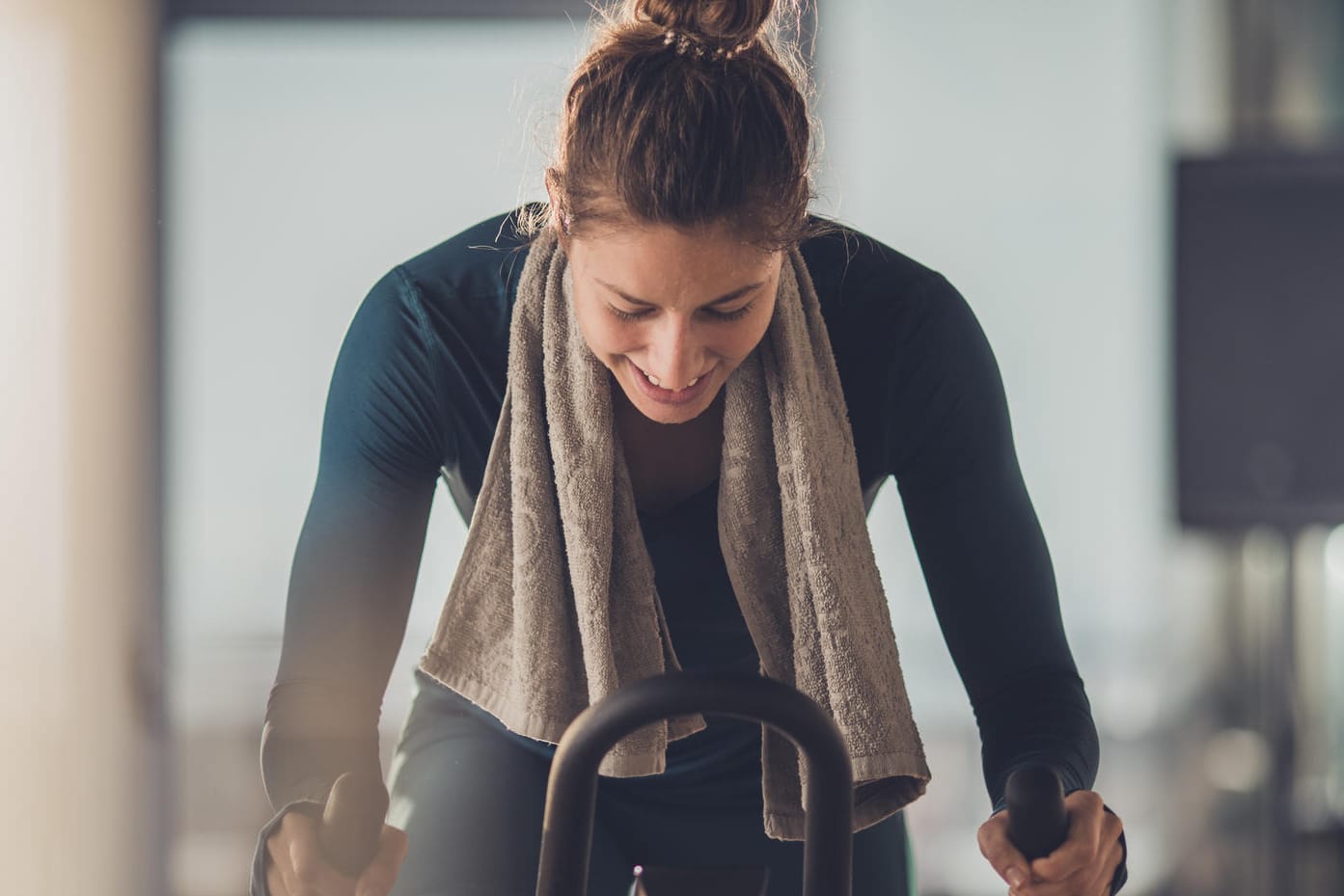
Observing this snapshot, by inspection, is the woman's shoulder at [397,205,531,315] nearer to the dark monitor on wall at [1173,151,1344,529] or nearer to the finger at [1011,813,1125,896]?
the finger at [1011,813,1125,896]

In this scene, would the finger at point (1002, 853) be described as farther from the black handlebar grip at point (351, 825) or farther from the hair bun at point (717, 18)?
the hair bun at point (717, 18)

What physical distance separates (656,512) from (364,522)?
0.19 meters

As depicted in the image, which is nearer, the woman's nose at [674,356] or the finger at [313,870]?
the finger at [313,870]

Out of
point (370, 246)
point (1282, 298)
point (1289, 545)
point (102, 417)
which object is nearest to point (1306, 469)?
point (1289, 545)

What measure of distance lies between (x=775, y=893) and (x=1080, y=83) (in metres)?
1.77

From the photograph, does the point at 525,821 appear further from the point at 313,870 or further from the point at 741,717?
the point at 741,717

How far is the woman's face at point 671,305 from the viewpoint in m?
0.69

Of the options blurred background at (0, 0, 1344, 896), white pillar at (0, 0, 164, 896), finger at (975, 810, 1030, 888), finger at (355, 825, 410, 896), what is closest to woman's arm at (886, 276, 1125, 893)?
finger at (975, 810, 1030, 888)

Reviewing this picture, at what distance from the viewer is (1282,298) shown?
188cm

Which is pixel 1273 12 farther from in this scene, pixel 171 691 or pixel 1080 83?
pixel 171 691

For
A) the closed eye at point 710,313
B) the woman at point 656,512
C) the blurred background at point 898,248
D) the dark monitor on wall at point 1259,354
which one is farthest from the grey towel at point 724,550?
the dark monitor on wall at point 1259,354

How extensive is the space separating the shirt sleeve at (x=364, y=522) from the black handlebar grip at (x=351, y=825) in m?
0.16

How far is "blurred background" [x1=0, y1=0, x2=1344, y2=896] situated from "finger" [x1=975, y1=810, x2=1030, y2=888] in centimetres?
132

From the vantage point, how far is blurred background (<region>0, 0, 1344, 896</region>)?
188 centimetres
